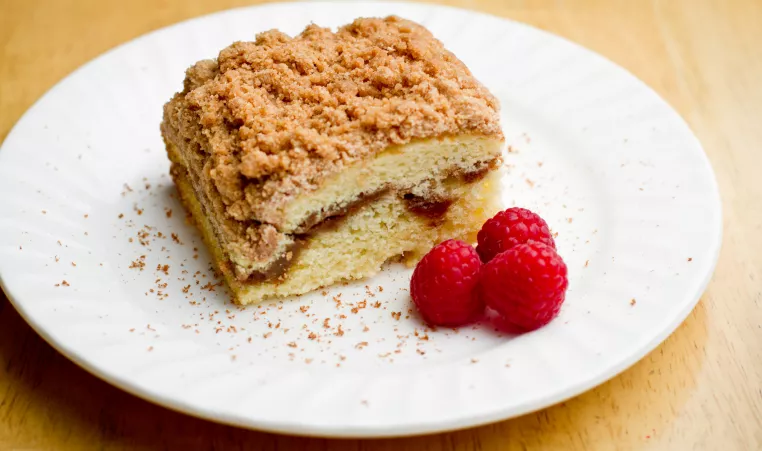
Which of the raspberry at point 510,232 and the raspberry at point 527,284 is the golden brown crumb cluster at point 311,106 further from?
the raspberry at point 527,284

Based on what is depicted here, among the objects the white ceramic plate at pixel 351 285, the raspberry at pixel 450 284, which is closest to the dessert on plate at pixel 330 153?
the white ceramic plate at pixel 351 285

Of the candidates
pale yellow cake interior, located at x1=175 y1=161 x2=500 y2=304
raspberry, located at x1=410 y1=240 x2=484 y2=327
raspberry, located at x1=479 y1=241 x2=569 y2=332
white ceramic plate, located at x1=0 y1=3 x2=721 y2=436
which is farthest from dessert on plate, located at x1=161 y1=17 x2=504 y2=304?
raspberry, located at x1=479 y1=241 x2=569 y2=332

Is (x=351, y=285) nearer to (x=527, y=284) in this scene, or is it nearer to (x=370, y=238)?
(x=370, y=238)

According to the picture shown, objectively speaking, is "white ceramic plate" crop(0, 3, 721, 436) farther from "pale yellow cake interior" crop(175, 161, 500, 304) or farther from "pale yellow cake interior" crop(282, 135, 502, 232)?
"pale yellow cake interior" crop(282, 135, 502, 232)

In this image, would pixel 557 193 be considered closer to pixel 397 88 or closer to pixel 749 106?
pixel 397 88

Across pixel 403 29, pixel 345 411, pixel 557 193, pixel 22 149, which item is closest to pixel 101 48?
pixel 22 149

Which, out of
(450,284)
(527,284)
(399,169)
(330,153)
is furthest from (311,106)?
(527,284)
